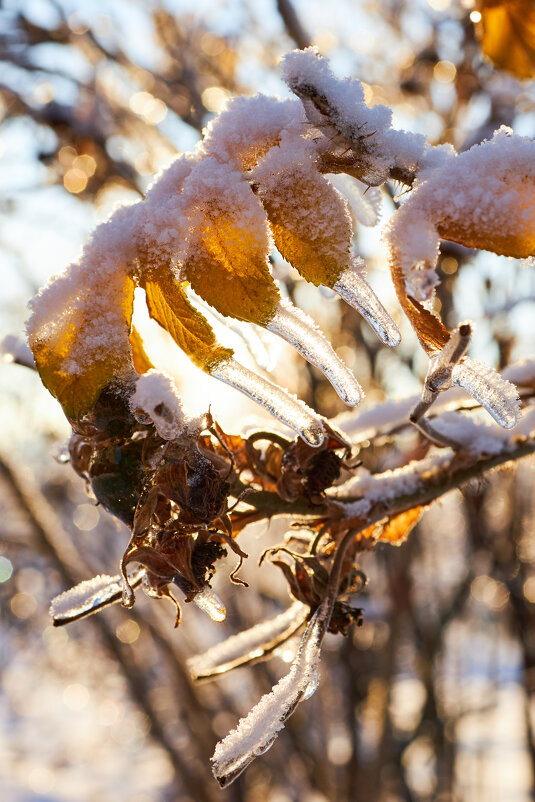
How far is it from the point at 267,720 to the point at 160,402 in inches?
10.9

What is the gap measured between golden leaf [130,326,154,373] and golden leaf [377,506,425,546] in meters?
0.36

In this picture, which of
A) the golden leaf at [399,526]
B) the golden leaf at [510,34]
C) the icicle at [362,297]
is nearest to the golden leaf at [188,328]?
the icicle at [362,297]

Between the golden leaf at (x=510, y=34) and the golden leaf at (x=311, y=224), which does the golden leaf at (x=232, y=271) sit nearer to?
the golden leaf at (x=311, y=224)

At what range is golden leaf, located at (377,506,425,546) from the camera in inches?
30.3

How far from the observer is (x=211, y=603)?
583 millimetres

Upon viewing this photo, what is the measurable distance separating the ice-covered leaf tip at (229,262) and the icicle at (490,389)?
7 cm

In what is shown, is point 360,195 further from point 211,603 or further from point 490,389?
point 211,603

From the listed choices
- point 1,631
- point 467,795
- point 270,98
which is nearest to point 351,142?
point 270,98

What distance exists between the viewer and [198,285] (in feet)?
1.66

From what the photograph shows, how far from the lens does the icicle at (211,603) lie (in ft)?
1.90

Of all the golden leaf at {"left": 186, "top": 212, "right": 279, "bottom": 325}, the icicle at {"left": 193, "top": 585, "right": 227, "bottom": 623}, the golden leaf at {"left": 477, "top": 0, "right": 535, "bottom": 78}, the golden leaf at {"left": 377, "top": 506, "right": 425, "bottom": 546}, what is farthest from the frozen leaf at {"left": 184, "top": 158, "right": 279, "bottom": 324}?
A: the golden leaf at {"left": 477, "top": 0, "right": 535, "bottom": 78}

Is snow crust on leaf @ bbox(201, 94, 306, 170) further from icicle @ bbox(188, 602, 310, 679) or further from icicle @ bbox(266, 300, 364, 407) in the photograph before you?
icicle @ bbox(188, 602, 310, 679)

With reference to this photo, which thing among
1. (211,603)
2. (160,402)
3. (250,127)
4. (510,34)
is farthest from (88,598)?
(510,34)

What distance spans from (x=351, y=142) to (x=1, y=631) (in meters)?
10.4
